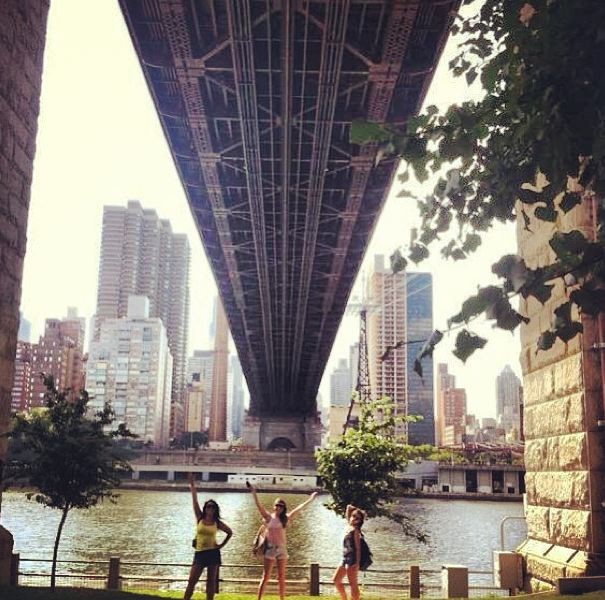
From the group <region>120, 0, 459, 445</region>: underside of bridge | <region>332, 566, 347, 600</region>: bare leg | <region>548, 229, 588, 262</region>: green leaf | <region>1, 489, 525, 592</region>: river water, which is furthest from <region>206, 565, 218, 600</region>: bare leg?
<region>1, 489, 525, 592</region>: river water

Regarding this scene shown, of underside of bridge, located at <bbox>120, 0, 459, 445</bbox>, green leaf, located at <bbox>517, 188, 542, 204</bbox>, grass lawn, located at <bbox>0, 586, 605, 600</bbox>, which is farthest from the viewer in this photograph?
underside of bridge, located at <bbox>120, 0, 459, 445</bbox>

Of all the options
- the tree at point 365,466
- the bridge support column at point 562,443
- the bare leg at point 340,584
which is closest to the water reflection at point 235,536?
the tree at point 365,466

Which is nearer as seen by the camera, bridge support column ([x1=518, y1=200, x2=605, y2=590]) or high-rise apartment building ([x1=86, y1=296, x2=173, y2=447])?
bridge support column ([x1=518, y1=200, x2=605, y2=590])

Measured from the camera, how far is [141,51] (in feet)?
68.5

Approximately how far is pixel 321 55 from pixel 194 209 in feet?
52.1

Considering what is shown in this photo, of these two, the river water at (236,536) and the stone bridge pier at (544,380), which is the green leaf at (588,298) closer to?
the stone bridge pier at (544,380)

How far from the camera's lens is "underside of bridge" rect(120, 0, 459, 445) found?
20031 millimetres

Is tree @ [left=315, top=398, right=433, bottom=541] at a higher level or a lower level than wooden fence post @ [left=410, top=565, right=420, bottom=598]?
higher

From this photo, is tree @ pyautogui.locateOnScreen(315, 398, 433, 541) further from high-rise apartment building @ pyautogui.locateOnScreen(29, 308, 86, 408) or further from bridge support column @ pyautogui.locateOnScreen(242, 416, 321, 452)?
high-rise apartment building @ pyautogui.locateOnScreen(29, 308, 86, 408)

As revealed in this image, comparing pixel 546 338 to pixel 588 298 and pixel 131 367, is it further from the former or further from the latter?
pixel 131 367

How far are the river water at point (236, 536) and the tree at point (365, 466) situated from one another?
898cm

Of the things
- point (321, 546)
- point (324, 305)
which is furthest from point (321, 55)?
point (324, 305)

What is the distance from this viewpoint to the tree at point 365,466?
16.7 meters

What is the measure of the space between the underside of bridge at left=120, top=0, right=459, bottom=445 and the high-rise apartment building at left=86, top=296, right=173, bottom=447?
393 feet
